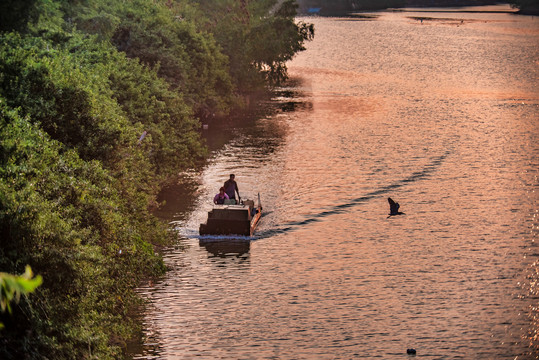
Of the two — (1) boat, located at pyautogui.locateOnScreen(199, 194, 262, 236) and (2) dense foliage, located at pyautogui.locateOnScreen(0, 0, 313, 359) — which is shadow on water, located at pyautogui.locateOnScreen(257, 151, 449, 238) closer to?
(1) boat, located at pyautogui.locateOnScreen(199, 194, 262, 236)

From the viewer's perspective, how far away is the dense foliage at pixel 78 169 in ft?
68.3

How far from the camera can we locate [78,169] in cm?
2766

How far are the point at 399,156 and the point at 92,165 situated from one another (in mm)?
39717

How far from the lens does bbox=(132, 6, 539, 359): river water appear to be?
30.0m

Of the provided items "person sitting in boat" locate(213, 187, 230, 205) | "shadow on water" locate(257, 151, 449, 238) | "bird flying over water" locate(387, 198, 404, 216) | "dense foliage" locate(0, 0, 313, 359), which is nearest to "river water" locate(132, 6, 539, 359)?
"shadow on water" locate(257, 151, 449, 238)

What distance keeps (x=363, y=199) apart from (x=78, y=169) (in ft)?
87.6

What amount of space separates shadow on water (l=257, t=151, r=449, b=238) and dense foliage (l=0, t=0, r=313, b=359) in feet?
26.1

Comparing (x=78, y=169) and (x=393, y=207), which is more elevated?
(x=78, y=169)

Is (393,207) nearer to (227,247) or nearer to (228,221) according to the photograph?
(228,221)

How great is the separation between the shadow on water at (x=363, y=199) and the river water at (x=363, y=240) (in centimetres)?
14

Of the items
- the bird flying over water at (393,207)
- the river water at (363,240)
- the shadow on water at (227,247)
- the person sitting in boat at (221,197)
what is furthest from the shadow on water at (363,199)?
the bird flying over water at (393,207)

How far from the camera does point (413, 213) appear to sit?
47562 mm

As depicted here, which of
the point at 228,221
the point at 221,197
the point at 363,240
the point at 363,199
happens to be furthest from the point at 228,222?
the point at 363,199

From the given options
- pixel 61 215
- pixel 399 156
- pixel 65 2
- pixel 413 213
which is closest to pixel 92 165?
pixel 61 215
